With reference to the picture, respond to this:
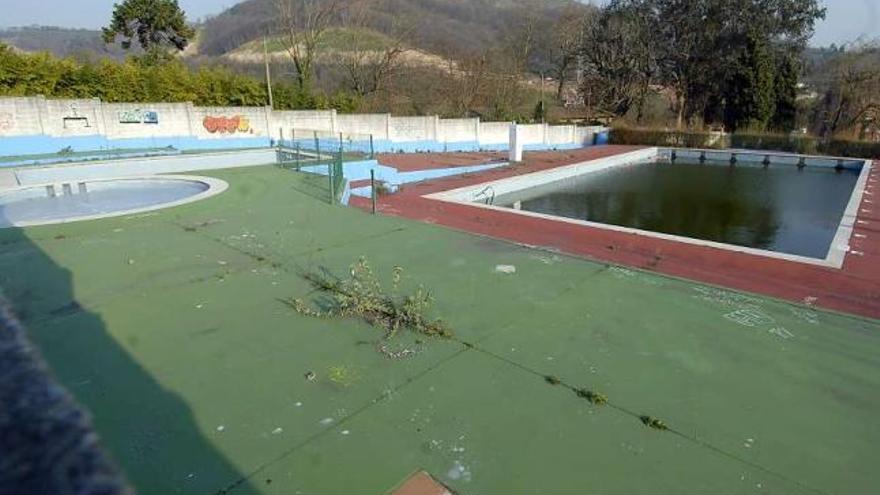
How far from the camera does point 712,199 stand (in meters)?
15.0

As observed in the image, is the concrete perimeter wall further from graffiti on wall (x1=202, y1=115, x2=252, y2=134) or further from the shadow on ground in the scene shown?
the shadow on ground

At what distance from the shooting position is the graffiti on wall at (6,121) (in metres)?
12.9

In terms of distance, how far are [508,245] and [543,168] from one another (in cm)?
1106

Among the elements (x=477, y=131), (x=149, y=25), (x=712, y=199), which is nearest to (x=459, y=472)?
(x=712, y=199)

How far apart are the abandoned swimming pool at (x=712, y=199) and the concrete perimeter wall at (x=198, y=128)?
5.36 m

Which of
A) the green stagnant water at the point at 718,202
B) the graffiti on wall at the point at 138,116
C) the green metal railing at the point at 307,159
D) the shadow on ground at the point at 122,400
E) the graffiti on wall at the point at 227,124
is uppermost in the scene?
the graffiti on wall at the point at 138,116

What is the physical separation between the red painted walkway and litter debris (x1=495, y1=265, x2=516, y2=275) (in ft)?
3.89

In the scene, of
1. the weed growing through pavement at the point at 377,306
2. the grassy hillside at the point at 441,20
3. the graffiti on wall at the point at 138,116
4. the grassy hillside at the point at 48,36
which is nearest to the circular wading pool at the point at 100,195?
the graffiti on wall at the point at 138,116

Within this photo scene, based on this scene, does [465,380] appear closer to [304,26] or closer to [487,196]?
[487,196]

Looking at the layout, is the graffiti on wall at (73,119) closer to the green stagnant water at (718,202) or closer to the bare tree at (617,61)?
the green stagnant water at (718,202)

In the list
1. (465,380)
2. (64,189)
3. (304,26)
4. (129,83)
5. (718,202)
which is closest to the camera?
(465,380)

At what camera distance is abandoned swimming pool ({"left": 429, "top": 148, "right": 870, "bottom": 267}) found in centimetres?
1016

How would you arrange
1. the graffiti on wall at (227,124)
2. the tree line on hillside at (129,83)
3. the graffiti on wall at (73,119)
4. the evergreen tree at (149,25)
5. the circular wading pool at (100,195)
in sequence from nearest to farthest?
the circular wading pool at (100,195) → the graffiti on wall at (73,119) → the tree line on hillside at (129,83) → the graffiti on wall at (227,124) → the evergreen tree at (149,25)

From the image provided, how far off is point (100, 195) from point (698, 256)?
12.1m
